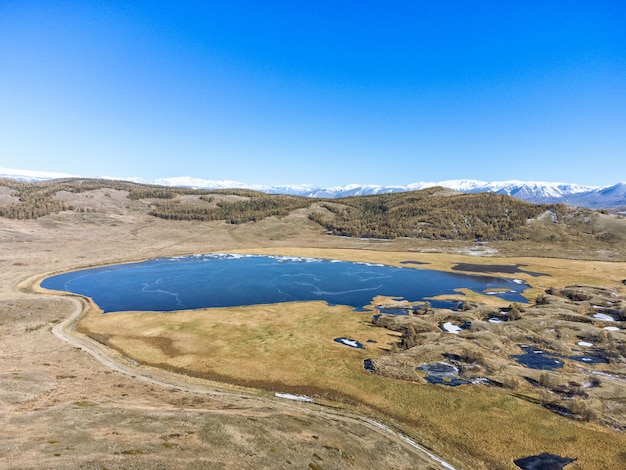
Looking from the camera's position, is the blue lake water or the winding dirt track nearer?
the winding dirt track

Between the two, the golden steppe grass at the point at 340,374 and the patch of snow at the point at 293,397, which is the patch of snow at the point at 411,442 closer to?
the golden steppe grass at the point at 340,374

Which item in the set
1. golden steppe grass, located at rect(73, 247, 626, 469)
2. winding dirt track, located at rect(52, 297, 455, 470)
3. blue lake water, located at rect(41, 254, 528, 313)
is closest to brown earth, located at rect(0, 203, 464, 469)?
winding dirt track, located at rect(52, 297, 455, 470)

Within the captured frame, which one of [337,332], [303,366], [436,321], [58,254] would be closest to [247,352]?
[303,366]

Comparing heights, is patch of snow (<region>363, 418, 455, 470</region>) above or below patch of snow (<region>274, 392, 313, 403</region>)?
above

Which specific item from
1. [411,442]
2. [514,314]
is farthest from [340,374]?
[514,314]

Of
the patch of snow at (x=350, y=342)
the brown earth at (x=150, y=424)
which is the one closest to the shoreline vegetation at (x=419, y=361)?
the brown earth at (x=150, y=424)

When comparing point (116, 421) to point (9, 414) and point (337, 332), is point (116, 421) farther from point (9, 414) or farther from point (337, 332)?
point (337, 332)

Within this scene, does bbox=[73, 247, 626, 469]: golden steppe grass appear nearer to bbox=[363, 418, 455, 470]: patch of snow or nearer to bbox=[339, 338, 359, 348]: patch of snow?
bbox=[363, 418, 455, 470]: patch of snow
